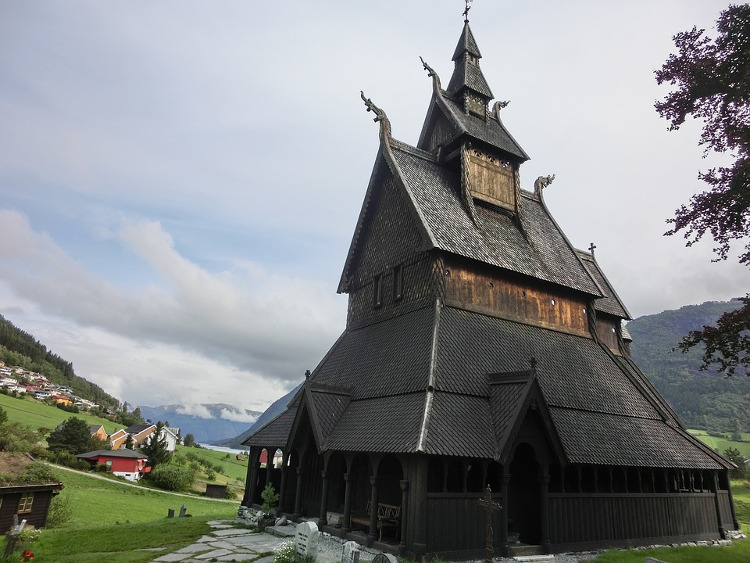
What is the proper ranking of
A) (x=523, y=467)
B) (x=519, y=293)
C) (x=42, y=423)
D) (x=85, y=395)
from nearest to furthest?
(x=523, y=467)
(x=519, y=293)
(x=42, y=423)
(x=85, y=395)

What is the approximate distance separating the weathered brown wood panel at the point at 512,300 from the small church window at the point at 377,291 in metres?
3.94

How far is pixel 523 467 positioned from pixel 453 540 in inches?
174

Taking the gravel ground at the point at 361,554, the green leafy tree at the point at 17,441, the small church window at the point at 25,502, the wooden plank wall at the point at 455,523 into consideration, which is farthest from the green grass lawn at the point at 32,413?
the wooden plank wall at the point at 455,523

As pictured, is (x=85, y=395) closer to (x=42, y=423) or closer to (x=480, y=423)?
(x=42, y=423)

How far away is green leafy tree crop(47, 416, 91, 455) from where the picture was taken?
2478 inches

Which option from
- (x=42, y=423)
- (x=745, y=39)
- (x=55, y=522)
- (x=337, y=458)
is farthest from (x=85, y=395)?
(x=745, y=39)

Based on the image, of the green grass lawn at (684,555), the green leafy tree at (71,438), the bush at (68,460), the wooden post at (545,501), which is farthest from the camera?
the green leafy tree at (71,438)

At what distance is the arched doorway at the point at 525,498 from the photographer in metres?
15.3

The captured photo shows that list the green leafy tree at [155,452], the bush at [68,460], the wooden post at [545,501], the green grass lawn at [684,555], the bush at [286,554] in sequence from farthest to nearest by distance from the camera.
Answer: the green leafy tree at [155,452]
the bush at [68,460]
the wooden post at [545,501]
the green grass lawn at [684,555]
the bush at [286,554]

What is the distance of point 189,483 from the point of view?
57844mm

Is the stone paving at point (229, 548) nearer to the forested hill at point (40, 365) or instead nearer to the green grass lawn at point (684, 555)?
the green grass lawn at point (684, 555)

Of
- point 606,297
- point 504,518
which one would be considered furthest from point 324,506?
point 606,297

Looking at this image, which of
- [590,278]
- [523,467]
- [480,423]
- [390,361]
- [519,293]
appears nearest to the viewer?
[480,423]

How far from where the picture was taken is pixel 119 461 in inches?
2443
